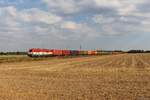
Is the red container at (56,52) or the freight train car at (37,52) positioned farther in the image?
the red container at (56,52)

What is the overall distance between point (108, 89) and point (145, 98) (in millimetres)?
3344

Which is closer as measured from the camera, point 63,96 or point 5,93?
point 63,96

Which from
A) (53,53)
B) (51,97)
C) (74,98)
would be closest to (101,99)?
(74,98)

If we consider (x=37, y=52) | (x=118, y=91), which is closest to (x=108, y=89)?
(x=118, y=91)

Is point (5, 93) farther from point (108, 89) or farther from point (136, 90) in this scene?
point (136, 90)

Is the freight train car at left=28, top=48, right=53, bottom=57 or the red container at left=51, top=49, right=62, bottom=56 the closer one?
the freight train car at left=28, top=48, right=53, bottom=57

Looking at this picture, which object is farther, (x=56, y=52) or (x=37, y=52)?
(x=56, y=52)

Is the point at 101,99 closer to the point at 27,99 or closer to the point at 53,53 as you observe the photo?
the point at 27,99

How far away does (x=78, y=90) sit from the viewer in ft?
55.3

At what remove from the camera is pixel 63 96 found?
1487 centimetres

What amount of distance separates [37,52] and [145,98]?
92.8m

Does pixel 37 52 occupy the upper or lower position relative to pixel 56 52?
upper

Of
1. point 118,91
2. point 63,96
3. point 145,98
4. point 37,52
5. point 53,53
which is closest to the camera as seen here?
point 145,98

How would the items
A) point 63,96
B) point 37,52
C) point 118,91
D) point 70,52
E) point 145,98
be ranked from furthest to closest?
1. point 70,52
2. point 37,52
3. point 118,91
4. point 63,96
5. point 145,98
